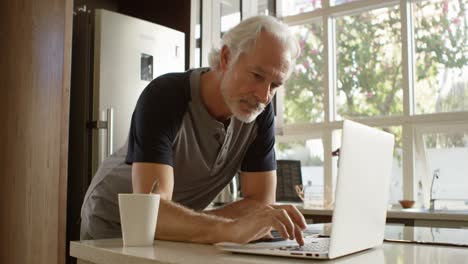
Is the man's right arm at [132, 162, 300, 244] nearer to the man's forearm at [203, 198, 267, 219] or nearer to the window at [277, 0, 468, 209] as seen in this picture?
the man's forearm at [203, 198, 267, 219]

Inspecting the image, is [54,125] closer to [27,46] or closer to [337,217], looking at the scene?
[27,46]

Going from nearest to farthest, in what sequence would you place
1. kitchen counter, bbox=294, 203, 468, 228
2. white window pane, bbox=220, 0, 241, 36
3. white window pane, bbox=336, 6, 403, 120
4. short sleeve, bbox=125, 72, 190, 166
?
short sleeve, bbox=125, 72, 190, 166 → kitchen counter, bbox=294, 203, 468, 228 → white window pane, bbox=220, 0, 241, 36 → white window pane, bbox=336, 6, 403, 120

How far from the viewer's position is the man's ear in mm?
1626

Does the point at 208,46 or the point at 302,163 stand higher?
the point at 208,46

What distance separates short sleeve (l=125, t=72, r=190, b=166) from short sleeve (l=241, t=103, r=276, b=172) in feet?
0.91

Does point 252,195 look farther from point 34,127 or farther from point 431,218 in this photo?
point 431,218

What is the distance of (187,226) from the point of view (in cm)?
121

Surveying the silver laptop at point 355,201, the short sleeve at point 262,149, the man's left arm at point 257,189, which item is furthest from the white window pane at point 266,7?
the silver laptop at point 355,201

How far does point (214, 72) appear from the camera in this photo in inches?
65.7

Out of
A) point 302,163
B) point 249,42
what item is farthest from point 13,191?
point 302,163

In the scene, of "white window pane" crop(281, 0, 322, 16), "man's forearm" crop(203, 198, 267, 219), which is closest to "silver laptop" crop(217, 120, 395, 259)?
"man's forearm" crop(203, 198, 267, 219)

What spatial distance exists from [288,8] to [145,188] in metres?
3.75

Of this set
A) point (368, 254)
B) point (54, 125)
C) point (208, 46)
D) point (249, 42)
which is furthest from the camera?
point (208, 46)

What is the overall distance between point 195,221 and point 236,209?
1.16 feet
